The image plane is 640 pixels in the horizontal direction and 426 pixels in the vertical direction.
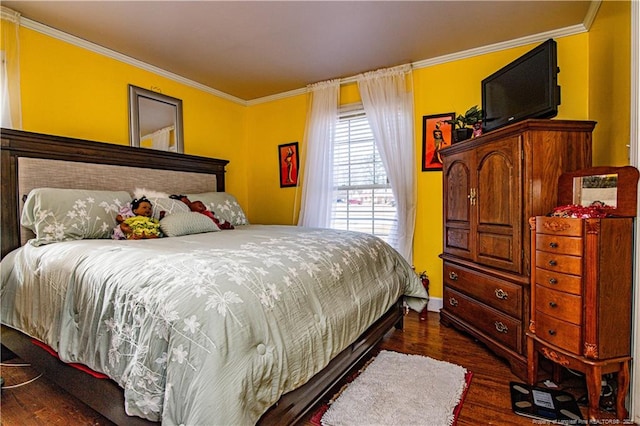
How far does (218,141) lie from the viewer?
152 inches

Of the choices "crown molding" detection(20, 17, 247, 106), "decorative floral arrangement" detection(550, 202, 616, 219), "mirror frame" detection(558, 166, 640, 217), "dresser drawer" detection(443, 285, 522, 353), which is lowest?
"dresser drawer" detection(443, 285, 522, 353)

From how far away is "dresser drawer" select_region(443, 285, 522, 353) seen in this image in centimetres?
196

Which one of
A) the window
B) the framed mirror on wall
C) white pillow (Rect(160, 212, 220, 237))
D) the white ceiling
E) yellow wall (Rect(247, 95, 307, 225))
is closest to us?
the white ceiling

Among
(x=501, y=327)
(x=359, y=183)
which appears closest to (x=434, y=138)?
(x=359, y=183)

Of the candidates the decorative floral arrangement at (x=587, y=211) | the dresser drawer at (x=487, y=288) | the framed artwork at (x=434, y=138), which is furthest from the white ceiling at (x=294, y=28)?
the dresser drawer at (x=487, y=288)

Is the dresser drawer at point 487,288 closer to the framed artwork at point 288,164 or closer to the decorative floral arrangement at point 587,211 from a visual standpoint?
the decorative floral arrangement at point 587,211

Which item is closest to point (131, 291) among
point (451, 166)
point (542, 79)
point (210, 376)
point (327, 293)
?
point (210, 376)

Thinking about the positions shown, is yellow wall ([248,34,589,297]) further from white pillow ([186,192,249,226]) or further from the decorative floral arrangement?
the decorative floral arrangement

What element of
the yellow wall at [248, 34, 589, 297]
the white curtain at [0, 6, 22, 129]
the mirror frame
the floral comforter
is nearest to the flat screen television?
the yellow wall at [248, 34, 589, 297]

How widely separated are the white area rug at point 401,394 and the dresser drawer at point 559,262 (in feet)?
2.61

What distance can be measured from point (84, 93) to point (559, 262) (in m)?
3.58

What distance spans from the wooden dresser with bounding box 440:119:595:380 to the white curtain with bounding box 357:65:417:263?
0.54 meters

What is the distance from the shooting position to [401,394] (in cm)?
169

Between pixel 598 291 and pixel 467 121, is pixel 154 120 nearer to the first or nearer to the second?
pixel 467 121
